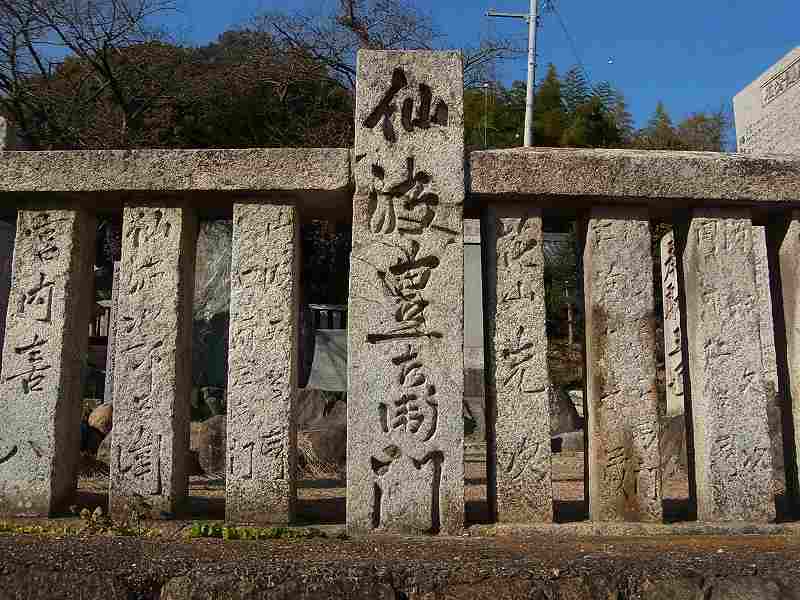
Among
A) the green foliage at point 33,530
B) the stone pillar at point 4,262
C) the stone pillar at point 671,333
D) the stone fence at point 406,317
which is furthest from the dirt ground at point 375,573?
the stone pillar at point 671,333

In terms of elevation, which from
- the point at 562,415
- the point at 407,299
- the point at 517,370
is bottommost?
the point at 562,415

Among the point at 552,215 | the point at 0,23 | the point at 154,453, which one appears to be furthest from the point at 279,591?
the point at 0,23

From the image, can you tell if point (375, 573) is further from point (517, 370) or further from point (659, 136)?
point (659, 136)

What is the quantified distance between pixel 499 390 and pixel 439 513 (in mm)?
833

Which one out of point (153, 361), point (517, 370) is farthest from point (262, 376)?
point (517, 370)

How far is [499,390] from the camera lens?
188 inches

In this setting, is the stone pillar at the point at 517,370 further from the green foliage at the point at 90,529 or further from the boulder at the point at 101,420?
the boulder at the point at 101,420

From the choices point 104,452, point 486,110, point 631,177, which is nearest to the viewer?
point 631,177

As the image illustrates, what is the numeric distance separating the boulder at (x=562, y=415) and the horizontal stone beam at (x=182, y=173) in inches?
301

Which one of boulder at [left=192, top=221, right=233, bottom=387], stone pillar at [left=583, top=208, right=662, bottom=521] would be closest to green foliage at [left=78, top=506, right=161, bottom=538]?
stone pillar at [left=583, top=208, right=662, bottom=521]

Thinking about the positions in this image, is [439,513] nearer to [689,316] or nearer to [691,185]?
[689,316]

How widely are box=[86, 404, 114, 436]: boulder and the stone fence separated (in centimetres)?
457

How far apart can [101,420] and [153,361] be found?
516 centimetres

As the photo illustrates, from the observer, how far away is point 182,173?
5008mm
